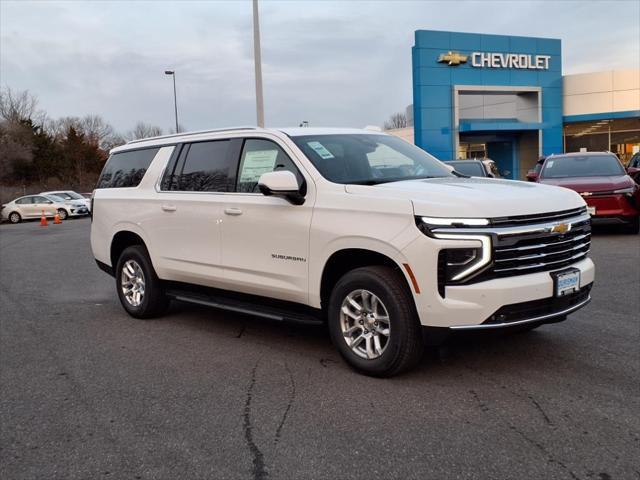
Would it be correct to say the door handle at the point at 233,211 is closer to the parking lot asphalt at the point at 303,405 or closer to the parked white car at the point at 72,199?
the parking lot asphalt at the point at 303,405

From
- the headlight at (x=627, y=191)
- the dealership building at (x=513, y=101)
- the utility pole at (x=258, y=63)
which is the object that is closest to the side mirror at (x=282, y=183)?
the headlight at (x=627, y=191)

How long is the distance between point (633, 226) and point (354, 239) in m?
9.95

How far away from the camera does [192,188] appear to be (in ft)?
20.6

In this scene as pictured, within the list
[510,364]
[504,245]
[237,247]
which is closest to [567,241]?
[504,245]

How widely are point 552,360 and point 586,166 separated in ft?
30.1

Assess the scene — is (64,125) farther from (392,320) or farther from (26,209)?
(392,320)

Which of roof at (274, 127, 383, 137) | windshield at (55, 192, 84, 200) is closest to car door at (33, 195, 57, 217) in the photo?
windshield at (55, 192, 84, 200)

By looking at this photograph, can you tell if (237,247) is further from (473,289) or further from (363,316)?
(473,289)

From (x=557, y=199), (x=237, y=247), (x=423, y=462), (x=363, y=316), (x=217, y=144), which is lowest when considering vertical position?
(x=423, y=462)

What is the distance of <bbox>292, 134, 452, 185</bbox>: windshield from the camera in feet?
17.0

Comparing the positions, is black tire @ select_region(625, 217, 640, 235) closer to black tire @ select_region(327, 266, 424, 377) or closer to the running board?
the running board

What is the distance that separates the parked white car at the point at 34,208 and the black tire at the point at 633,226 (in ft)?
93.8

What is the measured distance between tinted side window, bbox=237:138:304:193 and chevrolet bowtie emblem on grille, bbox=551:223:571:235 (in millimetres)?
2153

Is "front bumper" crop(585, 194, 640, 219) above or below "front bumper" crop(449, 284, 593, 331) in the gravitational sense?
above
